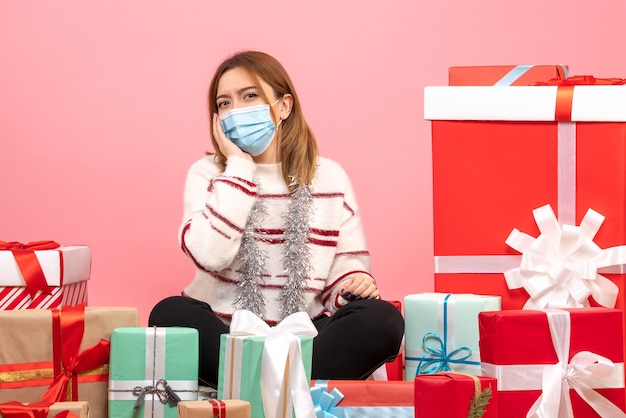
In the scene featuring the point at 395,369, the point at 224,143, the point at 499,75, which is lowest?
the point at 395,369

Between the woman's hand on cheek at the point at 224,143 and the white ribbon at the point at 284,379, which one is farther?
the woman's hand on cheek at the point at 224,143

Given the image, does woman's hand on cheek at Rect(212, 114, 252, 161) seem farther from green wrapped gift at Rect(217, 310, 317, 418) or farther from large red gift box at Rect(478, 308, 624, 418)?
large red gift box at Rect(478, 308, 624, 418)

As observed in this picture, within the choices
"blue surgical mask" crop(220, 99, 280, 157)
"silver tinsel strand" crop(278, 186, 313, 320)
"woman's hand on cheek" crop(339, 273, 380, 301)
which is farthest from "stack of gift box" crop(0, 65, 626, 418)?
"blue surgical mask" crop(220, 99, 280, 157)

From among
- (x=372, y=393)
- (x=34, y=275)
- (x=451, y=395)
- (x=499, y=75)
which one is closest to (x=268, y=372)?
(x=372, y=393)

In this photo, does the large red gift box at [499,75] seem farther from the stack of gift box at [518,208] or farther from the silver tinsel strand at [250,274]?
the silver tinsel strand at [250,274]

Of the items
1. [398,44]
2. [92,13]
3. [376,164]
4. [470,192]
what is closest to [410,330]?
[470,192]

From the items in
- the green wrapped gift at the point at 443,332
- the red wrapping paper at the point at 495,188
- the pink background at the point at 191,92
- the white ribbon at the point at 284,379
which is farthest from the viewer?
the pink background at the point at 191,92

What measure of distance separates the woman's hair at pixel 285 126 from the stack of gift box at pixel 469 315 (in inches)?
13.0

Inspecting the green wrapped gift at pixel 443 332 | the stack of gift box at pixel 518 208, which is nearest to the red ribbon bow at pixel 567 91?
the stack of gift box at pixel 518 208

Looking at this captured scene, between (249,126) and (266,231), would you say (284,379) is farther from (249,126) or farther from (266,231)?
(249,126)

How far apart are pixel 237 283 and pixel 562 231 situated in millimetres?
702

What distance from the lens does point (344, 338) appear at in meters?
1.99

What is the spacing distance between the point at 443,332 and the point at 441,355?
1.8 inches

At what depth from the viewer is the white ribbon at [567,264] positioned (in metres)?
2.01
